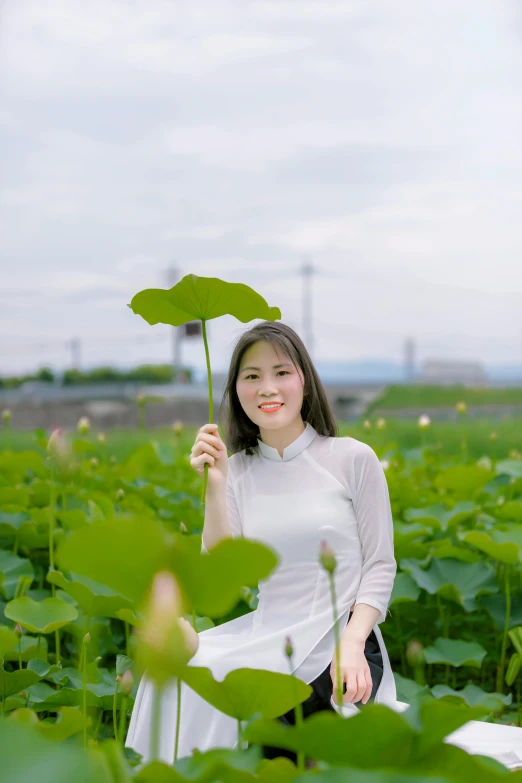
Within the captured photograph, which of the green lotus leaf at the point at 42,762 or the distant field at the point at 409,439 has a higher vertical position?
the green lotus leaf at the point at 42,762

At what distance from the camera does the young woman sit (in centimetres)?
142

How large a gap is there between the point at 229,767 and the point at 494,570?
5.96ft

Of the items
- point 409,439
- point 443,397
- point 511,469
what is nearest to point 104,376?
point 443,397

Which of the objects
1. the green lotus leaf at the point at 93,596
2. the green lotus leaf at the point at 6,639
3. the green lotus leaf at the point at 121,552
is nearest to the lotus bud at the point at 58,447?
the green lotus leaf at the point at 93,596

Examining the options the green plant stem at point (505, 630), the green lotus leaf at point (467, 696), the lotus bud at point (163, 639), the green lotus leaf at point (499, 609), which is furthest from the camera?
the green lotus leaf at point (499, 609)

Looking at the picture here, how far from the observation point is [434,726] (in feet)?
2.41

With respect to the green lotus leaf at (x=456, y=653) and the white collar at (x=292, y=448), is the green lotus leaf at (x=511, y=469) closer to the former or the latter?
the green lotus leaf at (x=456, y=653)

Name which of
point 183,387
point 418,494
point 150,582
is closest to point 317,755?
point 150,582

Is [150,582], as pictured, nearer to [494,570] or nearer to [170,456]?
[494,570]

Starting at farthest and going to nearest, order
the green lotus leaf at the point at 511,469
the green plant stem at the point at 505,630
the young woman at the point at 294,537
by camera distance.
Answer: the green lotus leaf at the point at 511,469 → the green plant stem at the point at 505,630 → the young woman at the point at 294,537

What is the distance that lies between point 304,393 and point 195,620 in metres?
0.60

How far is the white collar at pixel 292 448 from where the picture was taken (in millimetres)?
1689

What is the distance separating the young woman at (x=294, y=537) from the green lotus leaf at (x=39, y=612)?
0.32m

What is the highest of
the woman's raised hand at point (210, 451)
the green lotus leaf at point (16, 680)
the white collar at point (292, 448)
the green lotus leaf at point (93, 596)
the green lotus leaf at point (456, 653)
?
the woman's raised hand at point (210, 451)
